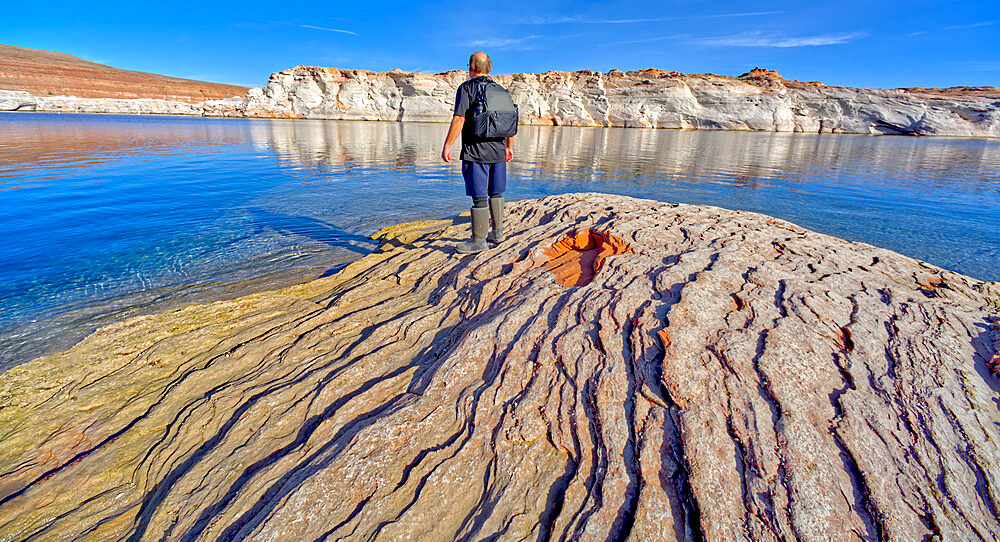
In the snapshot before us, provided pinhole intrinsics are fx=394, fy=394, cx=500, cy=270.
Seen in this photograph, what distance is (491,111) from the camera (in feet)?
14.8

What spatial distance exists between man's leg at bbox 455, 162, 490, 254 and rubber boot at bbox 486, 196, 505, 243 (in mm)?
100

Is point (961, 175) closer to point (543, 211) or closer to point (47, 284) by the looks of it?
point (543, 211)

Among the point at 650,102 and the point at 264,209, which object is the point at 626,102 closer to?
the point at 650,102

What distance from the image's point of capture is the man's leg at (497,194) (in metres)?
5.05

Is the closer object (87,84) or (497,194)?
(497,194)

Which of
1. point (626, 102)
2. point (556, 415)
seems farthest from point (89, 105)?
point (556, 415)

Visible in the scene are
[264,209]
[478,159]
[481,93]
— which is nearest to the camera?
[481,93]

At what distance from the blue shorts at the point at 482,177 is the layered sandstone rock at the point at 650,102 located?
70758 millimetres

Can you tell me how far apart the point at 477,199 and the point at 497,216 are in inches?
18.3

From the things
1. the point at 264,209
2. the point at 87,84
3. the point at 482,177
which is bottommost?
the point at 264,209

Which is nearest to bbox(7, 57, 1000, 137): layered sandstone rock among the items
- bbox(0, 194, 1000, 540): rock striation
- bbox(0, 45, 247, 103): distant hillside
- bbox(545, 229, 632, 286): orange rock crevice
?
bbox(0, 45, 247, 103): distant hillside

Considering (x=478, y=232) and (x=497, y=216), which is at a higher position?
(x=497, y=216)

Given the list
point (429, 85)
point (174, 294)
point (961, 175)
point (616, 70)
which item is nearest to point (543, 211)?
point (174, 294)

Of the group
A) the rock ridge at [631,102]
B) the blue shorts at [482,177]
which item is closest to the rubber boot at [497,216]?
the blue shorts at [482,177]
